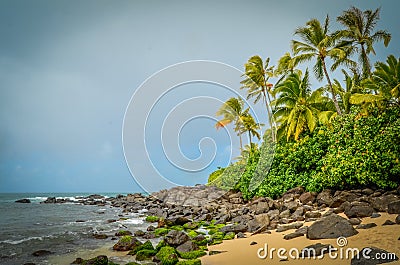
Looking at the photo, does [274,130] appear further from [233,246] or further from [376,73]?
[233,246]

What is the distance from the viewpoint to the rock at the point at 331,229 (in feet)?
27.6

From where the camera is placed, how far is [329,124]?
18.0 metres

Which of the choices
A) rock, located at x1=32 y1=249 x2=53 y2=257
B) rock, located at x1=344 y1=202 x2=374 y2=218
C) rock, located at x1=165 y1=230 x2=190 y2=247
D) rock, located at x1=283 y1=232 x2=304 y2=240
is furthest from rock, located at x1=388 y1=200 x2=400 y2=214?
rock, located at x1=32 y1=249 x2=53 y2=257

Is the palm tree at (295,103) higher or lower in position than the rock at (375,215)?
higher

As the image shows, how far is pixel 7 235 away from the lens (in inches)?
635

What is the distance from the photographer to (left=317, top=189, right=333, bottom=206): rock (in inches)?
577

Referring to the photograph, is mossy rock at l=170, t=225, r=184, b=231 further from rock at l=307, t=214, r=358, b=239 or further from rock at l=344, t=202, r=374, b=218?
rock at l=344, t=202, r=374, b=218

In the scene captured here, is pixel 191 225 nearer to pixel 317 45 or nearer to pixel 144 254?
pixel 144 254

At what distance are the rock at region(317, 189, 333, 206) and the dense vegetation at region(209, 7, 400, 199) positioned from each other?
0.59m

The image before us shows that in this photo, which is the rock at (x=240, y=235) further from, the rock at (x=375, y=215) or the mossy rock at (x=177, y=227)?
the rock at (x=375, y=215)

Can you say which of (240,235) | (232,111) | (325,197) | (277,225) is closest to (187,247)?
(240,235)

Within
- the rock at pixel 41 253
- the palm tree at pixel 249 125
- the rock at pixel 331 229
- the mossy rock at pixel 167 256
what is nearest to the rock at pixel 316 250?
the rock at pixel 331 229

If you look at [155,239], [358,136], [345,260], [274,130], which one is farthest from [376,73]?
[155,239]

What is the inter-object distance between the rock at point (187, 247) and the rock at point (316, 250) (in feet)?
12.9
